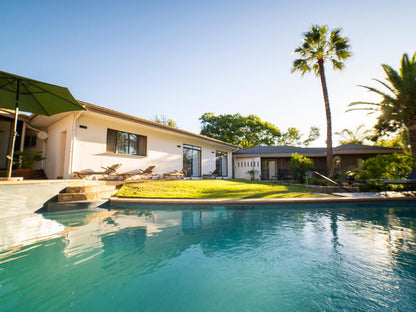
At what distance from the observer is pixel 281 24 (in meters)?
8.25

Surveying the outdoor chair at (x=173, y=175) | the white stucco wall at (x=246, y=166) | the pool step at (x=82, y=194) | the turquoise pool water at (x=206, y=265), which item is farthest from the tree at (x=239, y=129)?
the turquoise pool water at (x=206, y=265)

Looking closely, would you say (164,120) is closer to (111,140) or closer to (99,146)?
(111,140)

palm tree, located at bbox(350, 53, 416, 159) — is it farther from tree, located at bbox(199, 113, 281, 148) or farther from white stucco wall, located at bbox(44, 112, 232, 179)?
tree, located at bbox(199, 113, 281, 148)

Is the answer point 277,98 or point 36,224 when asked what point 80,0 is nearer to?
point 36,224

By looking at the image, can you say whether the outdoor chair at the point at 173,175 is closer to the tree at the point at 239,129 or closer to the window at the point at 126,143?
the window at the point at 126,143

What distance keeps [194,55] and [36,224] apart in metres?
10.00

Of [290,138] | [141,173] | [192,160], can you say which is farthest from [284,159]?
[290,138]

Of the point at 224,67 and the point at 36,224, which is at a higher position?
the point at 224,67

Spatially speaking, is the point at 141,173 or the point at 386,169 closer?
the point at 386,169

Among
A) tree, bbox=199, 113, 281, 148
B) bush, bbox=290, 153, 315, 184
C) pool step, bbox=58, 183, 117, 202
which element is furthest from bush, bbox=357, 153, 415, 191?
tree, bbox=199, 113, 281, 148

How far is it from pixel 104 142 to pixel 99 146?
0.28 metres

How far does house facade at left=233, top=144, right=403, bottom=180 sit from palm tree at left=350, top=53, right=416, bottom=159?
4614 millimetres

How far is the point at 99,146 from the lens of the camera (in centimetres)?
798

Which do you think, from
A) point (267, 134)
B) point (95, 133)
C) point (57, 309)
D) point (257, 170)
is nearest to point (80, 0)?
point (95, 133)
